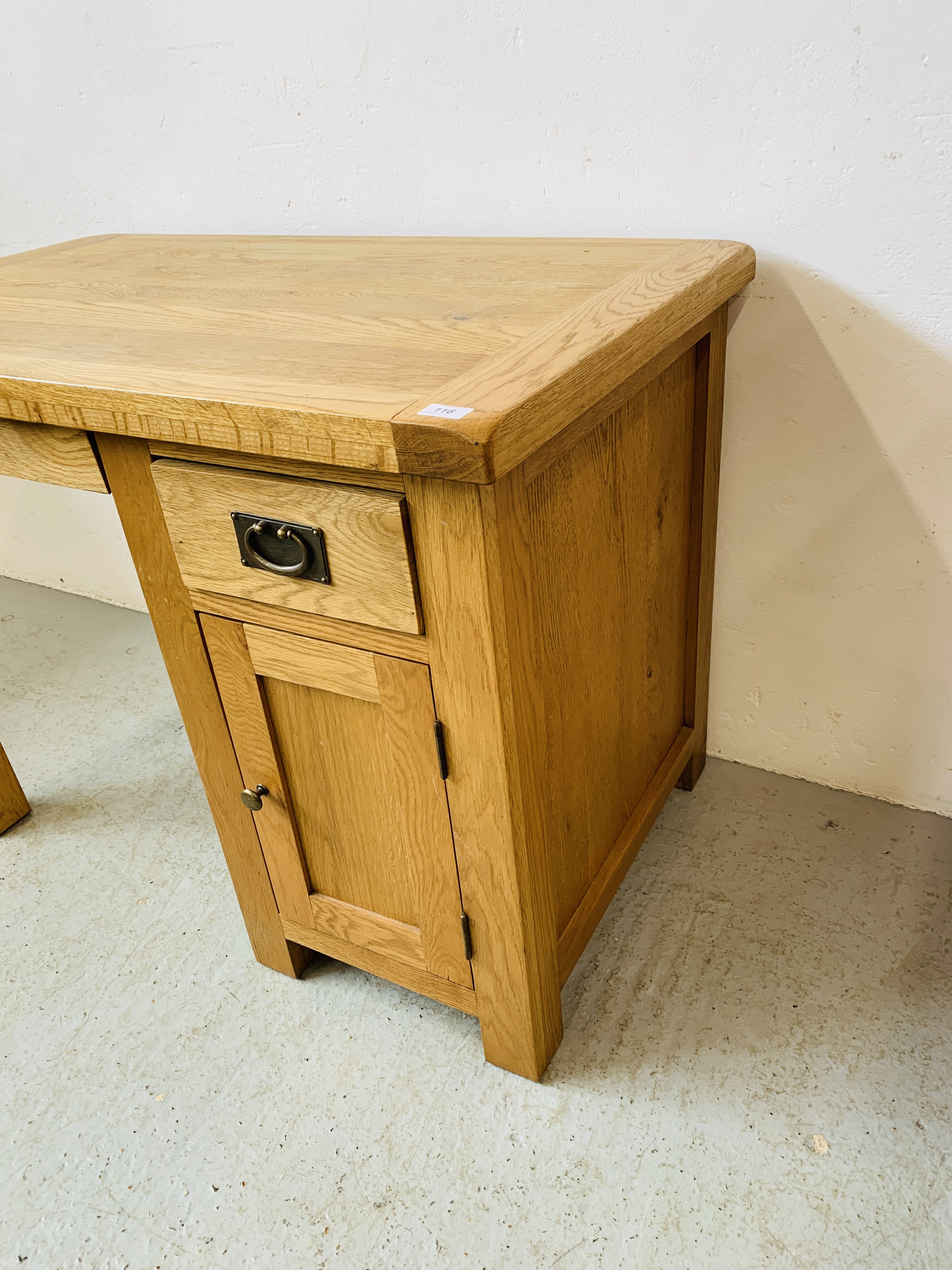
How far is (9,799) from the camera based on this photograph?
5.02 feet

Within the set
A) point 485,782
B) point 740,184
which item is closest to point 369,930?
point 485,782

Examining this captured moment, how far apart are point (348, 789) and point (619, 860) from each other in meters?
0.40

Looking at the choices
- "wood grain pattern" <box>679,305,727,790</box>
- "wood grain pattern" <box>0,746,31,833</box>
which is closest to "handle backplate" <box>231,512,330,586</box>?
"wood grain pattern" <box>679,305,727,790</box>

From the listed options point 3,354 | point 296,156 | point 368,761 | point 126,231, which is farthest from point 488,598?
point 126,231

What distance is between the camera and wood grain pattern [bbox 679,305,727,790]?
116 cm

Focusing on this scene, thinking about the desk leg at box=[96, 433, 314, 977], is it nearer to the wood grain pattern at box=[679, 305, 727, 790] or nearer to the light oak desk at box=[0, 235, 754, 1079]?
the light oak desk at box=[0, 235, 754, 1079]

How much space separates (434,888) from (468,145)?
0.99 metres

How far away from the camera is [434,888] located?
991 millimetres

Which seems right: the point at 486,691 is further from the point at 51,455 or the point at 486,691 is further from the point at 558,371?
the point at 51,455

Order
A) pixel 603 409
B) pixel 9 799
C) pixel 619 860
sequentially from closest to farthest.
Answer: pixel 603 409 → pixel 619 860 → pixel 9 799

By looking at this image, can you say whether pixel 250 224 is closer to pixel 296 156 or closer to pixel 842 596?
pixel 296 156

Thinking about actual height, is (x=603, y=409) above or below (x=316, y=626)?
above

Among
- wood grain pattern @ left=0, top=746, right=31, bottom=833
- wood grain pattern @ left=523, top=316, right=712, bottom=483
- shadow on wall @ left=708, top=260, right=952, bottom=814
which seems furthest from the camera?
wood grain pattern @ left=0, top=746, right=31, bottom=833

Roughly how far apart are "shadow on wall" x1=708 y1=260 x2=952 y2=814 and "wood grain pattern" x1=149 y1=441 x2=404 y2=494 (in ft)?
2.22
